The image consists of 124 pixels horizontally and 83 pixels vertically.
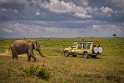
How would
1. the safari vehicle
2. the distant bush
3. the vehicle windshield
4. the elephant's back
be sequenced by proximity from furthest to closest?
the vehicle windshield
the safari vehicle
the elephant's back
the distant bush

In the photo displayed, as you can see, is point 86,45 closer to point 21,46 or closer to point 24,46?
point 24,46

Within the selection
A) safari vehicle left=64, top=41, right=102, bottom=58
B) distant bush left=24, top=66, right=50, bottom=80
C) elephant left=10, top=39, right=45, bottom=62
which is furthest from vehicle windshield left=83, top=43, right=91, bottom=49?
distant bush left=24, top=66, right=50, bottom=80

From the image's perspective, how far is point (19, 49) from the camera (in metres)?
27.2

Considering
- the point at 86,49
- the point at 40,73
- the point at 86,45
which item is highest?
the point at 86,45

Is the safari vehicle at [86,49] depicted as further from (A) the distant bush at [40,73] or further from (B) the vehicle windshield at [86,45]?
(A) the distant bush at [40,73]

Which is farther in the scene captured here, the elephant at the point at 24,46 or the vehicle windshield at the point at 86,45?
the vehicle windshield at the point at 86,45

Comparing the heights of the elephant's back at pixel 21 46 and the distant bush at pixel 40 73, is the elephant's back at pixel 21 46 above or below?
above

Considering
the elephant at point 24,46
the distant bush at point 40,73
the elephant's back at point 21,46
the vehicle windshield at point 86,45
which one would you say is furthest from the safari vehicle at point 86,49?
the distant bush at point 40,73

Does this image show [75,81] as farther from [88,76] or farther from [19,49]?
[19,49]

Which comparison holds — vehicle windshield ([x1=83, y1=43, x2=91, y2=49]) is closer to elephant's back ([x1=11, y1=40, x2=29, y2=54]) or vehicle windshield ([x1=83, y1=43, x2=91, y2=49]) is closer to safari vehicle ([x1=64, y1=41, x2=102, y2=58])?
safari vehicle ([x1=64, y1=41, x2=102, y2=58])

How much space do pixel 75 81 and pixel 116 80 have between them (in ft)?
8.62

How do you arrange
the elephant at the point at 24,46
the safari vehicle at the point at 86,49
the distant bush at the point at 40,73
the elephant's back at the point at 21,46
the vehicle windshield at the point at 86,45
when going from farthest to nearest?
the vehicle windshield at the point at 86,45 < the safari vehicle at the point at 86,49 < the elephant's back at the point at 21,46 < the elephant at the point at 24,46 < the distant bush at the point at 40,73

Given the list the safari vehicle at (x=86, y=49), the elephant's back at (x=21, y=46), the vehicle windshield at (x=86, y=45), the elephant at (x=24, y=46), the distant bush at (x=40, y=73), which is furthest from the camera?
the vehicle windshield at (x=86, y=45)

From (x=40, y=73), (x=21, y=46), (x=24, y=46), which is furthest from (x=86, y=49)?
(x=40, y=73)
